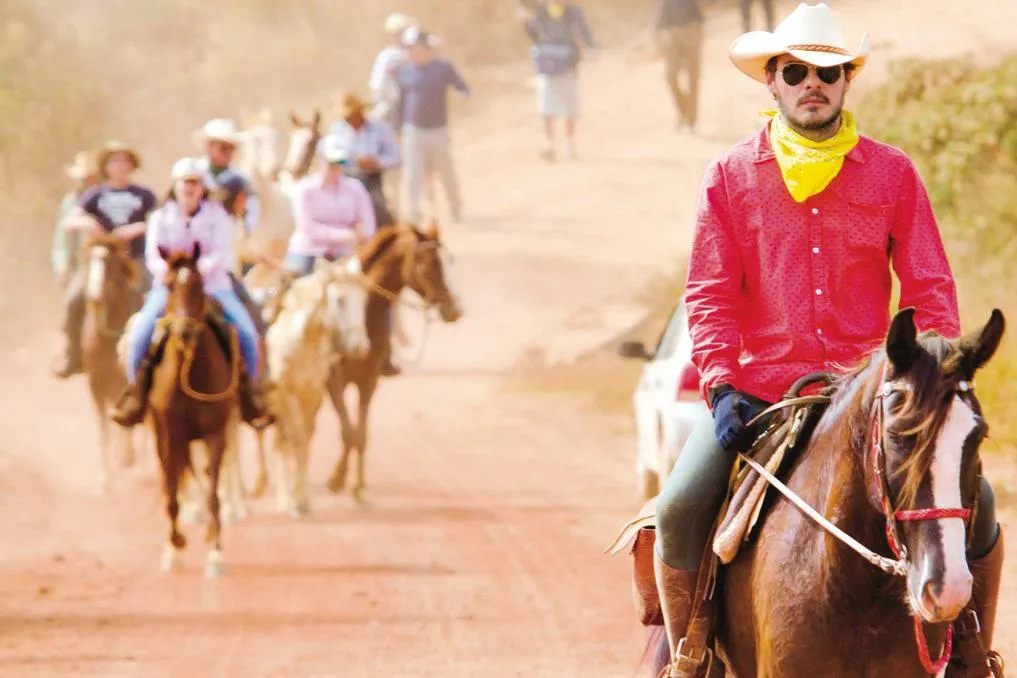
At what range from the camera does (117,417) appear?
46.7 feet

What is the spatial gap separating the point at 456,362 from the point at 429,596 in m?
13.8

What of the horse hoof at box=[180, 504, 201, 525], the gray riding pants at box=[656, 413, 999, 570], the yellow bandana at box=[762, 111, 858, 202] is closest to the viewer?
the yellow bandana at box=[762, 111, 858, 202]

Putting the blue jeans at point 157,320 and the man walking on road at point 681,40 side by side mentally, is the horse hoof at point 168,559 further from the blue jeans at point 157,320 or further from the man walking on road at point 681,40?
the man walking on road at point 681,40

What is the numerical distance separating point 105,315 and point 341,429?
126 inches

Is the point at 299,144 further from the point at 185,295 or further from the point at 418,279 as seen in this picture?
the point at 185,295

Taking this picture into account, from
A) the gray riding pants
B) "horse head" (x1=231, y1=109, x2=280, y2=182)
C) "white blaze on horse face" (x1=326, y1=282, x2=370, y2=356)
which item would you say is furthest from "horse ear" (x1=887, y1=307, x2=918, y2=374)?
"horse head" (x1=231, y1=109, x2=280, y2=182)

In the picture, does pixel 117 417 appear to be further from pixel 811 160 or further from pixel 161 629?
pixel 811 160

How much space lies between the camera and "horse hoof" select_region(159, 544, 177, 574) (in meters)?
13.2

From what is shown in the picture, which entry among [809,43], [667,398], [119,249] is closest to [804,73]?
[809,43]

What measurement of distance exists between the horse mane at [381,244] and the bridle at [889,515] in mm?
11876

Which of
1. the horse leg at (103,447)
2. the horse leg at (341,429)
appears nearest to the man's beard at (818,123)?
the horse leg at (341,429)

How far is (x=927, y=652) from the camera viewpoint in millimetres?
5297

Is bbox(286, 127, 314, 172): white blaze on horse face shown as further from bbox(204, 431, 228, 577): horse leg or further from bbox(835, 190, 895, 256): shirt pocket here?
bbox(835, 190, 895, 256): shirt pocket

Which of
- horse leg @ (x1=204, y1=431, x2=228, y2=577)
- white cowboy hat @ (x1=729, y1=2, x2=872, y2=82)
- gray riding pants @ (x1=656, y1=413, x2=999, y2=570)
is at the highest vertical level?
white cowboy hat @ (x1=729, y1=2, x2=872, y2=82)
